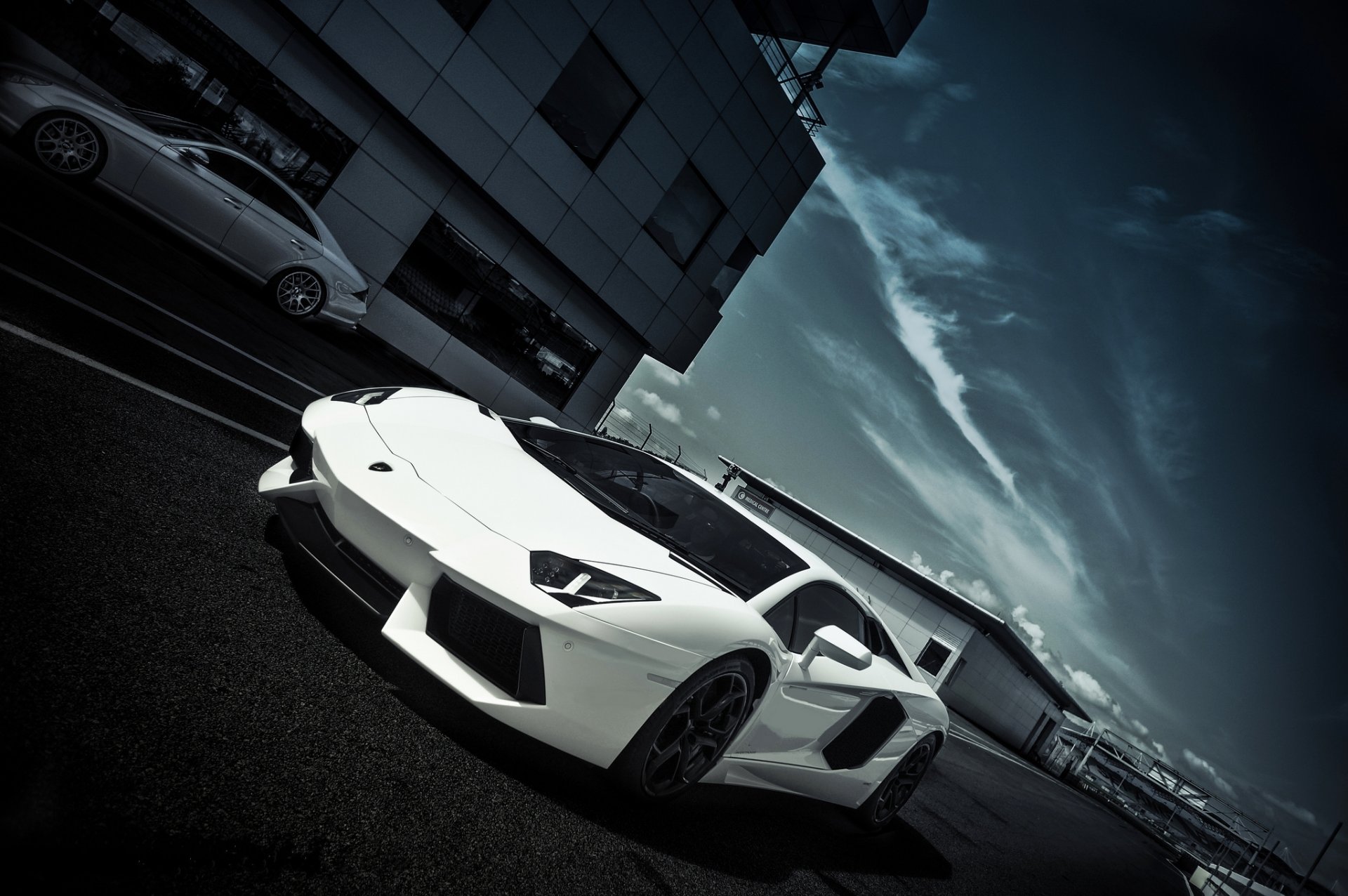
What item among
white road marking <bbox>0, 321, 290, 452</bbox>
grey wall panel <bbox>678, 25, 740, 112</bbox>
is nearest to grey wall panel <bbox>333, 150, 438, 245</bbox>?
grey wall panel <bbox>678, 25, 740, 112</bbox>

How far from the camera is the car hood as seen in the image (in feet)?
8.11

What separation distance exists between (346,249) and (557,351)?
16.0 feet

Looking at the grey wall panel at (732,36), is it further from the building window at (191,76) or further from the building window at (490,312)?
the building window at (191,76)

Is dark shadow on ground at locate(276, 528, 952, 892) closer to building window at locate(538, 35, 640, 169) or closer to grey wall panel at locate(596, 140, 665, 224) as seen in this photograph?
building window at locate(538, 35, 640, 169)

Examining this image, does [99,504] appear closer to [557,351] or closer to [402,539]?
[402,539]

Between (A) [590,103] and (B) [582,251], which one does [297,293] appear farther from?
(A) [590,103]

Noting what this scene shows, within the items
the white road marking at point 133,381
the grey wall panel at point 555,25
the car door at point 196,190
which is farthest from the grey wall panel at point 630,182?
the white road marking at point 133,381

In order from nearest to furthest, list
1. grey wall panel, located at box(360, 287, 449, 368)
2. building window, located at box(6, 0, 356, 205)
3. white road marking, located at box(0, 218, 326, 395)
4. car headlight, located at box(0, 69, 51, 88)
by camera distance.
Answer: white road marking, located at box(0, 218, 326, 395)
car headlight, located at box(0, 69, 51, 88)
building window, located at box(6, 0, 356, 205)
grey wall panel, located at box(360, 287, 449, 368)

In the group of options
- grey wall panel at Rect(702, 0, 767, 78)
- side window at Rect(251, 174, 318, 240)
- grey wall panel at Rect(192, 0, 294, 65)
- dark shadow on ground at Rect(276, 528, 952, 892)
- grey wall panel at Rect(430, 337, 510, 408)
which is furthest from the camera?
grey wall panel at Rect(702, 0, 767, 78)

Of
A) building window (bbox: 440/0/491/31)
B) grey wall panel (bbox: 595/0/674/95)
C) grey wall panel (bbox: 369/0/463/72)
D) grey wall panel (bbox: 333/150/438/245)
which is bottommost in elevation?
grey wall panel (bbox: 333/150/438/245)

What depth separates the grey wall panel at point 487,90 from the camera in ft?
39.5

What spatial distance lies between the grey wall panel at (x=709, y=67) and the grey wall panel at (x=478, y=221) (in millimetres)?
5007

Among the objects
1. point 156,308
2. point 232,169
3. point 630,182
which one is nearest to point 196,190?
point 232,169

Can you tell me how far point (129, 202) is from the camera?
705cm
